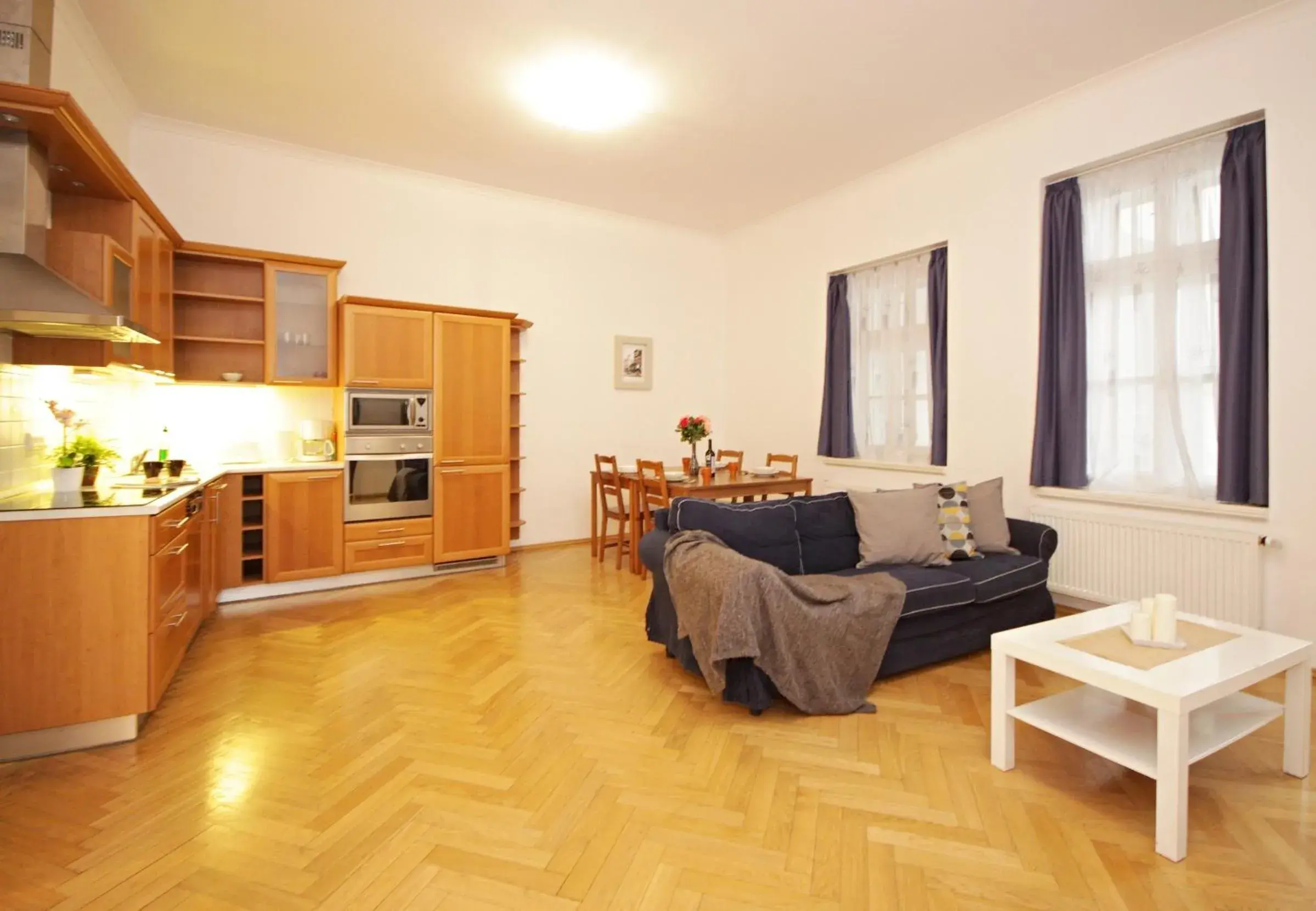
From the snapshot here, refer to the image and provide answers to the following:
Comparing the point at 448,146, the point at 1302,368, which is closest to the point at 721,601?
the point at 1302,368

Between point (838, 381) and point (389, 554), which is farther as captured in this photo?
point (838, 381)

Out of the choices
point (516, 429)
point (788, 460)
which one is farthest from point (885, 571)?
point (516, 429)

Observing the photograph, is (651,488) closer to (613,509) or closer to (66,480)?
(613,509)

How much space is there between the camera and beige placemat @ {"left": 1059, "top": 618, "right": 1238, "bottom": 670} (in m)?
2.13

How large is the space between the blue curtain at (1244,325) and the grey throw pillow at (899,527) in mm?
1444

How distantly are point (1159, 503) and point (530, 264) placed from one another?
511 centimetres

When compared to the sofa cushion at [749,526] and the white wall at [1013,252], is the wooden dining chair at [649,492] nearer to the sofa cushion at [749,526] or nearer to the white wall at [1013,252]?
the sofa cushion at [749,526]

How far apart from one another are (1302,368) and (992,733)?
248cm

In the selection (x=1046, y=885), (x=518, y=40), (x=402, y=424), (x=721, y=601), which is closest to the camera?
(x=1046, y=885)

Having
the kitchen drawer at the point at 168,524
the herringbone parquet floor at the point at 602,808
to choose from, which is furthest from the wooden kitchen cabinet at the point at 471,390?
the herringbone parquet floor at the point at 602,808

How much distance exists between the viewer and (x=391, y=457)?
4.73 m

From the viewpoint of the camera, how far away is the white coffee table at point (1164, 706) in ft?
5.94

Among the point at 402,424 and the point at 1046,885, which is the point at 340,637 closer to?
the point at 402,424

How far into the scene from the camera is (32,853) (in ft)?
5.91
